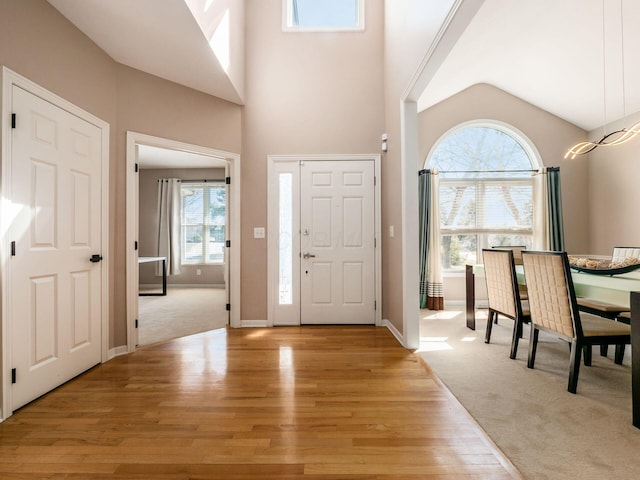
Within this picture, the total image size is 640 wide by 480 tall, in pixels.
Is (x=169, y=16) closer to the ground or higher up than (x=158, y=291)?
higher up

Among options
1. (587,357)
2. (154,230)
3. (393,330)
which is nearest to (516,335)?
(587,357)

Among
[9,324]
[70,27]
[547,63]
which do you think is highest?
[547,63]

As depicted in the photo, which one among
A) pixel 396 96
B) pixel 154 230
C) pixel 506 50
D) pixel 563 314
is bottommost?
pixel 563 314

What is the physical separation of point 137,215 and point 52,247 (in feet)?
2.95

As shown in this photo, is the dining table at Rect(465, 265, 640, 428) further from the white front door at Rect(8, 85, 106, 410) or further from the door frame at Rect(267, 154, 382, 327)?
the white front door at Rect(8, 85, 106, 410)

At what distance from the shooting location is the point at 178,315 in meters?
4.67

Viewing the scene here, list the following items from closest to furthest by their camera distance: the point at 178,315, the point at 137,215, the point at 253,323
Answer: the point at 137,215 < the point at 253,323 < the point at 178,315

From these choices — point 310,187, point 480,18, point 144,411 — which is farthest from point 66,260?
point 480,18

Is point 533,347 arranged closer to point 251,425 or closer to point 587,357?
point 587,357

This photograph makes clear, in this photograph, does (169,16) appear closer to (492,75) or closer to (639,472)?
(639,472)

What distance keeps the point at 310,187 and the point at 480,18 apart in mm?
2638

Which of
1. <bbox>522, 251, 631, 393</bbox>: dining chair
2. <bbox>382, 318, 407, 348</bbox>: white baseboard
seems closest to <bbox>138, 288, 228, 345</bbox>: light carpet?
<bbox>382, 318, 407, 348</bbox>: white baseboard

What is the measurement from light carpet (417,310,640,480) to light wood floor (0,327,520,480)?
0.16 meters

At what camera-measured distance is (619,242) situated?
16.0 feet
